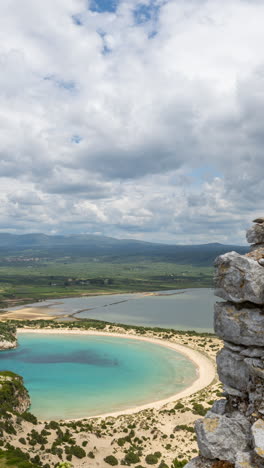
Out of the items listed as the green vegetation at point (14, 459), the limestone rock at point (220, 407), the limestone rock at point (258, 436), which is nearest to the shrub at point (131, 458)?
the green vegetation at point (14, 459)

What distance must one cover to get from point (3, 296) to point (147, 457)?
14228cm

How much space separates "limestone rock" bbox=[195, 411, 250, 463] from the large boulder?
4.59 m

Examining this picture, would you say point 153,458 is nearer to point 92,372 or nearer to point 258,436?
point 258,436

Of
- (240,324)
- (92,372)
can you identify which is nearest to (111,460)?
(240,324)

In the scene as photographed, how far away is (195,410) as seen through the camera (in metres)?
37.9

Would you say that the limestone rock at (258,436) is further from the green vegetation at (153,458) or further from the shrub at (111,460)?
the shrub at (111,460)

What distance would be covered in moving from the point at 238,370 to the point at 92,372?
51105 mm

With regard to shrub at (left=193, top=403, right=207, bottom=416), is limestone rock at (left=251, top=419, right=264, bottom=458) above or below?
above

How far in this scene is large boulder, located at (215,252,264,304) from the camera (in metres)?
13.1

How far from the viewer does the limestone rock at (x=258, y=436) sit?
1033cm

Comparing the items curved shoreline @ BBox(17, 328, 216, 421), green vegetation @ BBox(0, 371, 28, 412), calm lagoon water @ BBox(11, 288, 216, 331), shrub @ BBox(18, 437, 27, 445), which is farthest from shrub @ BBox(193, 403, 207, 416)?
calm lagoon water @ BBox(11, 288, 216, 331)

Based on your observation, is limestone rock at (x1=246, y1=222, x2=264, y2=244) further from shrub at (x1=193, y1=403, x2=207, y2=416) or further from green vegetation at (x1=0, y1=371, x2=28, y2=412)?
green vegetation at (x1=0, y1=371, x2=28, y2=412)

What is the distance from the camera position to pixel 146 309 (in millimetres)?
133375

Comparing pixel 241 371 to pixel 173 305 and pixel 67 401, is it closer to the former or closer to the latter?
pixel 67 401
